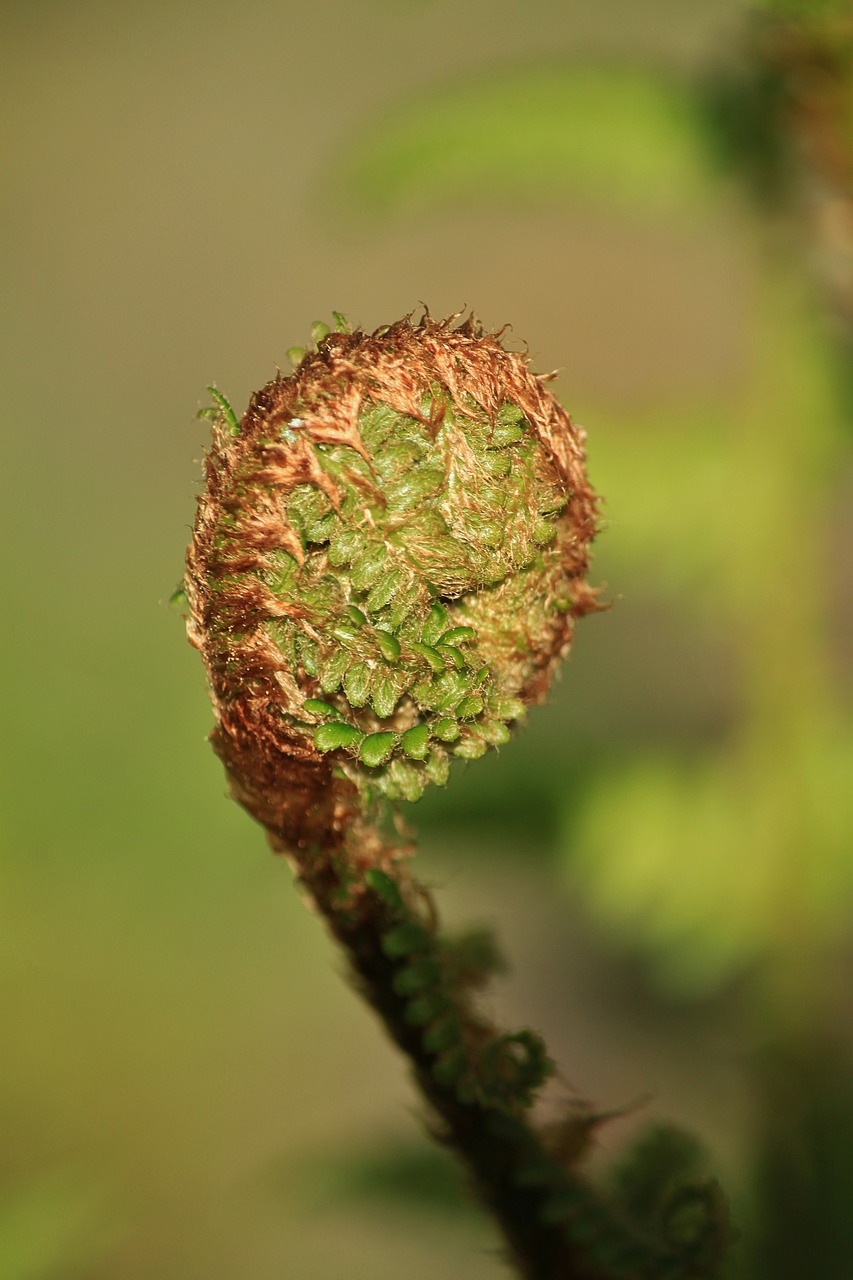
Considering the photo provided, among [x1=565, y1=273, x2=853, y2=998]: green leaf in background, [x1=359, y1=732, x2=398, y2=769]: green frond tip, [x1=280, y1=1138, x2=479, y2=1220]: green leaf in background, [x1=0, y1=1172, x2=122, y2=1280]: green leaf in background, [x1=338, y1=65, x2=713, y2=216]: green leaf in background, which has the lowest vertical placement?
[x1=0, y1=1172, x2=122, y2=1280]: green leaf in background

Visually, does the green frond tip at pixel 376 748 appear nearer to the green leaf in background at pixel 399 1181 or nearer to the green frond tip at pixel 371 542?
the green frond tip at pixel 371 542

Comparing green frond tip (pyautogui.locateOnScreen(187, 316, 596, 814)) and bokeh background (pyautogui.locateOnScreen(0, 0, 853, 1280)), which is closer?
green frond tip (pyautogui.locateOnScreen(187, 316, 596, 814))

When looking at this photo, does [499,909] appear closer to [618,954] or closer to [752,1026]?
[618,954]

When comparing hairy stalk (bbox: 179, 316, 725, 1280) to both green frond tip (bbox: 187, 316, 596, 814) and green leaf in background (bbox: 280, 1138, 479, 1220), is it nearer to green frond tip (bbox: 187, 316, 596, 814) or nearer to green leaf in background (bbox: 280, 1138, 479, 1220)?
green frond tip (bbox: 187, 316, 596, 814)

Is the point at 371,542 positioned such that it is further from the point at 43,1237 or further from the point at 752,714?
the point at 752,714

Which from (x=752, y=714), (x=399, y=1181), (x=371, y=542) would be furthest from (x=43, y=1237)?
(x=752, y=714)

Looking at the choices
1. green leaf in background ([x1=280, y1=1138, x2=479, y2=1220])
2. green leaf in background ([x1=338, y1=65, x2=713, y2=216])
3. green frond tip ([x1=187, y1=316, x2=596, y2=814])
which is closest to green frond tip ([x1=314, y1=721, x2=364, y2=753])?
green frond tip ([x1=187, y1=316, x2=596, y2=814])

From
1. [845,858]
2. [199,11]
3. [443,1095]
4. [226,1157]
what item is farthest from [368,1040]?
[199,11]
